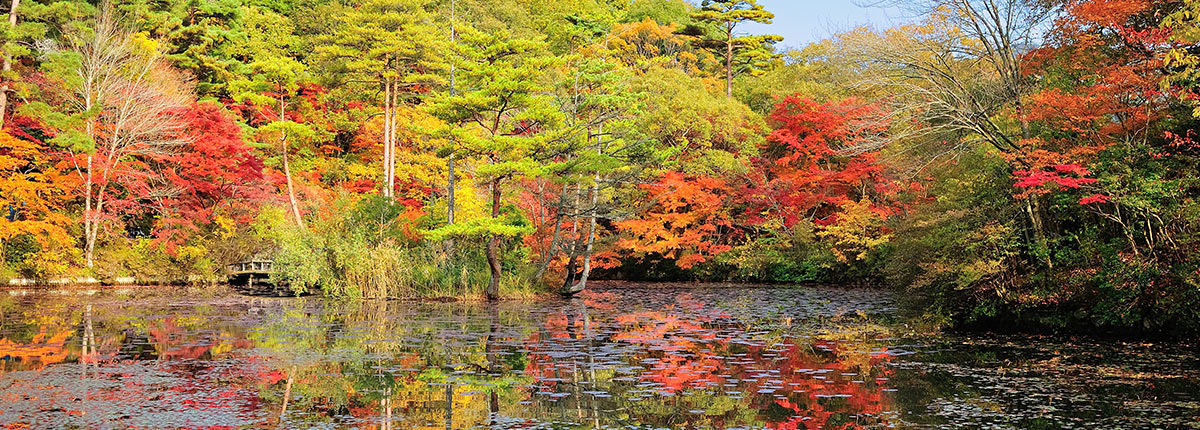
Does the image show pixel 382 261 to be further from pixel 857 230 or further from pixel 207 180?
pixel 857 230

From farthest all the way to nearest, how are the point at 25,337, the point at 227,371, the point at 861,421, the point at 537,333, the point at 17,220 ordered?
the point at 17,220, the point at 537,333, the point at 25,337, the point at 227,371, the point at 861,421

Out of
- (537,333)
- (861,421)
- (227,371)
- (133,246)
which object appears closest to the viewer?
(861,421)

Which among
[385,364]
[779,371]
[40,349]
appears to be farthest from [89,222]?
[779,371]

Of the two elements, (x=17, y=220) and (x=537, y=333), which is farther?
(x=17, y=220)

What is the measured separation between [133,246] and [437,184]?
8851 mm

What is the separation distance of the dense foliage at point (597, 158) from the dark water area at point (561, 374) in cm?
209

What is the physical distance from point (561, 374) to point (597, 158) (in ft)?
39.3

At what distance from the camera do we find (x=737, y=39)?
44.4 metres

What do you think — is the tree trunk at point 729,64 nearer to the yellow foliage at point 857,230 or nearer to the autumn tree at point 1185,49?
the yellow foliage at point 857,230

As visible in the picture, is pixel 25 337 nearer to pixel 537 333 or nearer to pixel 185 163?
pixel 537 333

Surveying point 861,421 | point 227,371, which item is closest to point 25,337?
point 227,371

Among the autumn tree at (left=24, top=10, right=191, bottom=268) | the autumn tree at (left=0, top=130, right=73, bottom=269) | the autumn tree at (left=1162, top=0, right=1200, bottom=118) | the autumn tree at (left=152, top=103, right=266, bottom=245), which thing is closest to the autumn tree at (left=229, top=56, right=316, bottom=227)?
the autumn tree at (left=152, top=103, right=266, bottom=245)

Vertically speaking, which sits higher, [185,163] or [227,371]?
[185,163]

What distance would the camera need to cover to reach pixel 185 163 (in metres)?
28.1
